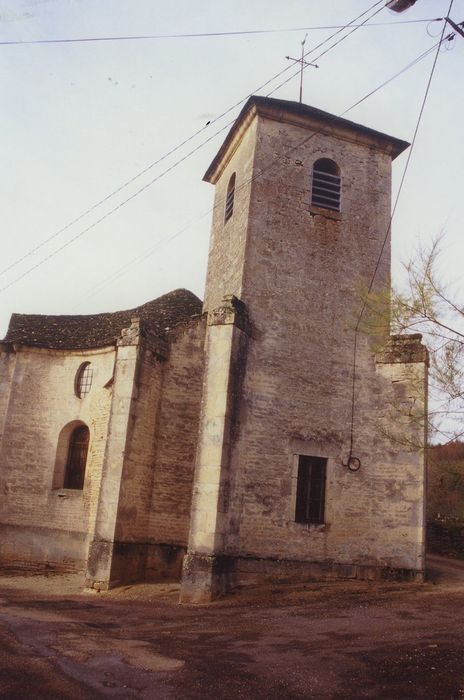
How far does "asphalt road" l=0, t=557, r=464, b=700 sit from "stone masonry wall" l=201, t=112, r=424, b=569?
124 centimetres

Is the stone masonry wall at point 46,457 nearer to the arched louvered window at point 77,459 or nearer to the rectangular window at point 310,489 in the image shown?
the arched louvered window at point 77,459

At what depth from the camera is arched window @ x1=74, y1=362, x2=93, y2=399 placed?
18438 millimetres

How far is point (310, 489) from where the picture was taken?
13.9 meters

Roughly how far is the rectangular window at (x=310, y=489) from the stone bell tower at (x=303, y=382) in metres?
0.03

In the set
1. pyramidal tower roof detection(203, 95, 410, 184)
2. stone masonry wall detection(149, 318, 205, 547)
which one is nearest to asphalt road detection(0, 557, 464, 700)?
stone masonry wall detection(149, 318, 205, 547)

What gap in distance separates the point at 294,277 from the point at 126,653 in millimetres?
9903

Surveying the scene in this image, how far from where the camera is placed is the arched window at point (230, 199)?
1719cm

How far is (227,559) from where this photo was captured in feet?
40.8

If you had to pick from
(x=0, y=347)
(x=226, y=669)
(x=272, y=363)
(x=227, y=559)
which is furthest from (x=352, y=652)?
(x=0, y=347)

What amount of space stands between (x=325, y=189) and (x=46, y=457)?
1166cm

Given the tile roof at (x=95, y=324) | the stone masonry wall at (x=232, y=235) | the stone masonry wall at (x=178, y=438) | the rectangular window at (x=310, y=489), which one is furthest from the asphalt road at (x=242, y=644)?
the tile roof at (x=95, y=324)

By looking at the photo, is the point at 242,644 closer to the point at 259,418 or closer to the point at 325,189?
the point at 259,418

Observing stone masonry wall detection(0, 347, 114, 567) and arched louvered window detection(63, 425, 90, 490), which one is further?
arched louvered window detection(63, 425, 90, 490)

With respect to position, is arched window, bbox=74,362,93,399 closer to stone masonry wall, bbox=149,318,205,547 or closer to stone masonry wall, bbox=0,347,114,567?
stone masonry wall, bbox=0,347,114,567
